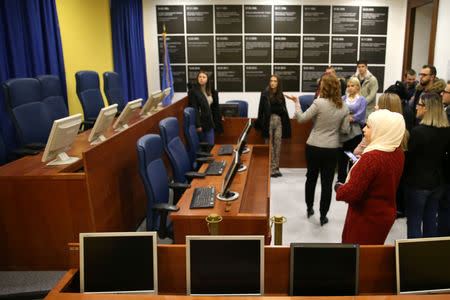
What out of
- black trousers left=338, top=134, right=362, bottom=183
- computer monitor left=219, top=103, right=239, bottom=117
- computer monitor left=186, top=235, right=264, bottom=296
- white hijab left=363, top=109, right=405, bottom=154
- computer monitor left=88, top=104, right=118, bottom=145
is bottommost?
black trousers left=338, top=134, right=362, bottom=183

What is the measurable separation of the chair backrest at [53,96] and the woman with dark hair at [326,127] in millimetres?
3265

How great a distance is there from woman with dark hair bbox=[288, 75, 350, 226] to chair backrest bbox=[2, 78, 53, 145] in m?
3.07

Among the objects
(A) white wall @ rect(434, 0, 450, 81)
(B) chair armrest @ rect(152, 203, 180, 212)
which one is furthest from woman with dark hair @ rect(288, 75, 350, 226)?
(A) white wall @ rect(434, 0, 450, 81)

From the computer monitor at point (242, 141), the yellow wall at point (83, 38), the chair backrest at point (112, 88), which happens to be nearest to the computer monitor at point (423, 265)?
the computer monitor at point (242, 141)

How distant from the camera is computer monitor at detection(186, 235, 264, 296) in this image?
1708 mm

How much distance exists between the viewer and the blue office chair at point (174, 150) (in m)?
3.86

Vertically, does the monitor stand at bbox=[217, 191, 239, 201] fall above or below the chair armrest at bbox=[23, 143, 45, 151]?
below

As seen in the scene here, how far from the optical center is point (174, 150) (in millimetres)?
4035

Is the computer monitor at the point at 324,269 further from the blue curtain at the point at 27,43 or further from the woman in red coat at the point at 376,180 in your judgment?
the blue curtain at the point at 27,43

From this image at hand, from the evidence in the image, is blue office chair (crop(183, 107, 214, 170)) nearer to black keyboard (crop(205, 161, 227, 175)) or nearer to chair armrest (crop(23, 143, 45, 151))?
black keyboard (crop(205, 161, 227, 175))

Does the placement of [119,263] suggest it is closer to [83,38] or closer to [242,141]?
[242,141]

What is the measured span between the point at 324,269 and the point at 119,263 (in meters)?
0.93

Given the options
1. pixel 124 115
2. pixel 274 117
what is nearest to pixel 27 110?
pixel 124 115

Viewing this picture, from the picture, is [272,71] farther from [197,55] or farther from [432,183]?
[432,183]
